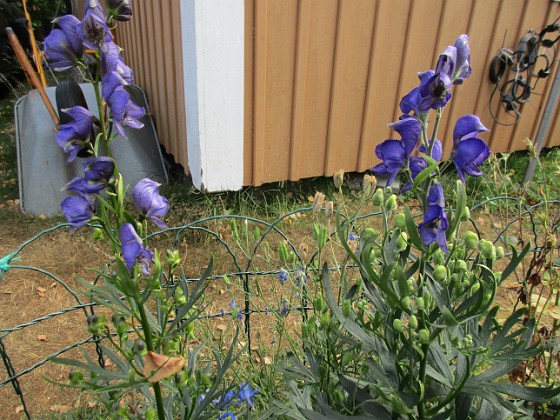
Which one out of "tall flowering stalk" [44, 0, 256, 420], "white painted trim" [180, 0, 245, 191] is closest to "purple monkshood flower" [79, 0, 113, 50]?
"tall flowering stalk" [44, 0, 256, 420]

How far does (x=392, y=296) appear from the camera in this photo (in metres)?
0.95

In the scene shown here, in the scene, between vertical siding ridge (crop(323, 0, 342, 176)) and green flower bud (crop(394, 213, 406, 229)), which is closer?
green flower bud (crop(394, 213, 406, 229))

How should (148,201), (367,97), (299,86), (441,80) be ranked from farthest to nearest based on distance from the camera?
(367,97)
(299,86)
(148,201)
(441,80)

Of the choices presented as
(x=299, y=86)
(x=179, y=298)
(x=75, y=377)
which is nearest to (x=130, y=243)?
(x=179, y=298)

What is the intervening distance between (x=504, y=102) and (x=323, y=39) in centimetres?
221

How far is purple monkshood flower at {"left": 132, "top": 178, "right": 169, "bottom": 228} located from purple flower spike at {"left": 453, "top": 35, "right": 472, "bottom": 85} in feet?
2.24

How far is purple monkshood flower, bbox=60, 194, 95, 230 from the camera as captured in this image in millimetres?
952

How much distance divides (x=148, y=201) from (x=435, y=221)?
23.6 inches

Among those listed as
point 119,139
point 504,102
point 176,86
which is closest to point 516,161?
point 504,102

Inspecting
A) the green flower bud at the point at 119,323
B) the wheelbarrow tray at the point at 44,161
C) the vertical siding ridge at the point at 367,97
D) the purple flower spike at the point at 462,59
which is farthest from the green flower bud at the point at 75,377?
the vertical siding ridge at the point at 367,97

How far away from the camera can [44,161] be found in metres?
3.95

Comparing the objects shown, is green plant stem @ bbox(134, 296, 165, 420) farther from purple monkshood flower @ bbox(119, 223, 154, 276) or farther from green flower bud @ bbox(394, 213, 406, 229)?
green flower bud @ bbox(394, 213, 406, 229)

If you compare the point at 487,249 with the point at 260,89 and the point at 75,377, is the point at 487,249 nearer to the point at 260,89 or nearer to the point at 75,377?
the point at 75,377

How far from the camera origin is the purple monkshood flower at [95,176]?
91 centimetres
